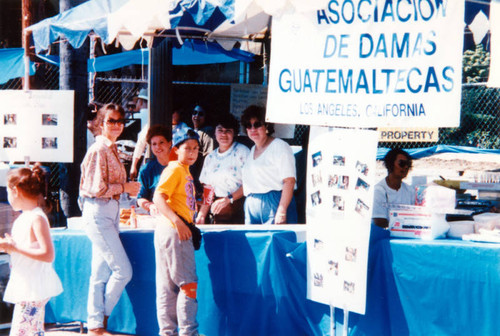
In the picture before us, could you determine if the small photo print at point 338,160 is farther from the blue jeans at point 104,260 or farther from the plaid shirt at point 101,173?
the blue jeans at point 104,260

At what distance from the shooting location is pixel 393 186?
18.1ft

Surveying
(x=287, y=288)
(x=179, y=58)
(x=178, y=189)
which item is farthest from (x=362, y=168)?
(x=179, y=58)

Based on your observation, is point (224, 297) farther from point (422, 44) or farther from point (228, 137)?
point (422, 44)

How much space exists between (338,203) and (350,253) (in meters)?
0.36

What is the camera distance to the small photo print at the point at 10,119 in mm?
6188

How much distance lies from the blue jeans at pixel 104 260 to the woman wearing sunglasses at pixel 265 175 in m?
1.18

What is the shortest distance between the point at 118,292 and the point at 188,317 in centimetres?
73

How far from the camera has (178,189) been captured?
4750 mm

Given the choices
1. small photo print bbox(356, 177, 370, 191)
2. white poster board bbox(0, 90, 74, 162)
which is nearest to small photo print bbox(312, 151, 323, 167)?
small photo print bbox(356, 177, 370, 191)

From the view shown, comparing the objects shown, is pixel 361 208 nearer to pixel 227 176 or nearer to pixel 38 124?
pixel 227 176

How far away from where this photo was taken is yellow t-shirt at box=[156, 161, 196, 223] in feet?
15.4

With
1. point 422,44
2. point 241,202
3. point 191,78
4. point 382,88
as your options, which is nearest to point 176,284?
point 241,202

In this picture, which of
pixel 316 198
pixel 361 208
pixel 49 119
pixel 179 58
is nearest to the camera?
pixel 361 208

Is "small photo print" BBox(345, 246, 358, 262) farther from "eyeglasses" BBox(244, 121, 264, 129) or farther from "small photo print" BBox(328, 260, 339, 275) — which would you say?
"eyeglasses" BBox(244, 121, 264, 129)
